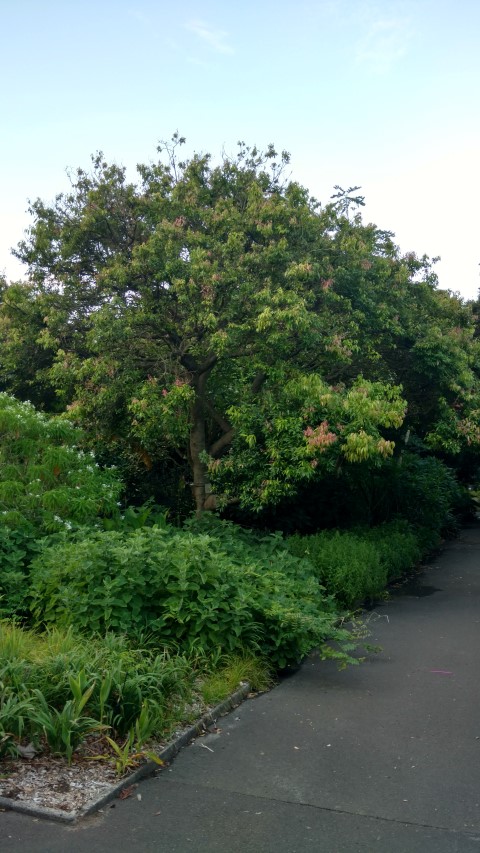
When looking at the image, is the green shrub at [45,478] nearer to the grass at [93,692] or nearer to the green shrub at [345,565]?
the grass at [93,692]

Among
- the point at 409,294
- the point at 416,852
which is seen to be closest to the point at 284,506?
the point at 409,294

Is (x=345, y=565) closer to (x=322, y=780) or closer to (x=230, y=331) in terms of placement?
(x=230, y=331)

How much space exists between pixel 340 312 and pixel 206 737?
8.47 meters

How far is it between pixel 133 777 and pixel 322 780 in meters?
1.16

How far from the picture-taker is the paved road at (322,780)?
163 inches

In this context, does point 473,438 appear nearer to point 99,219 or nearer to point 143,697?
point 99,219

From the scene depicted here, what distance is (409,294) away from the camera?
1491cm

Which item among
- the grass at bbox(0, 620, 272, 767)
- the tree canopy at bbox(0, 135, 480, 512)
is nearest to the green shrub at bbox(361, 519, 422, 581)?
the tree canopy at bbox(0, 135, 480, 512)

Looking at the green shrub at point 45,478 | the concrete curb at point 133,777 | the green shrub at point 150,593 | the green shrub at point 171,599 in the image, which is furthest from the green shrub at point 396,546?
the concrete curb at point 133,777

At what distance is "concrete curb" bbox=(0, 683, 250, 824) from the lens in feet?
14.2

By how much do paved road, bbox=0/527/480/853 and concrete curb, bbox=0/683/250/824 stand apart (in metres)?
0.06

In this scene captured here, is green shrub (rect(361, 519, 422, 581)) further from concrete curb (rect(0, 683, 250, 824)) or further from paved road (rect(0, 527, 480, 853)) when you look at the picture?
concrete curb (rect(0, 683, 250, 824))

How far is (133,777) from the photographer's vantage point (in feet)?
15.7

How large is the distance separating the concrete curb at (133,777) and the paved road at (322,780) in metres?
0.06
